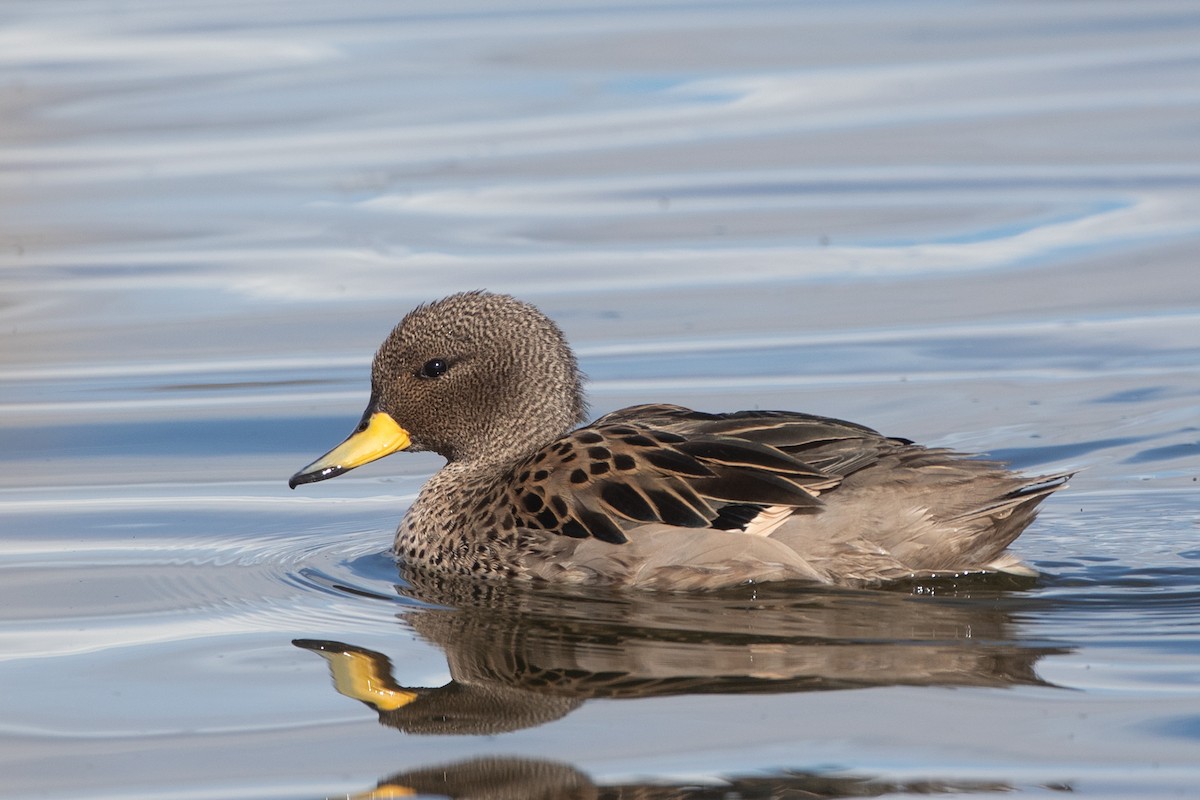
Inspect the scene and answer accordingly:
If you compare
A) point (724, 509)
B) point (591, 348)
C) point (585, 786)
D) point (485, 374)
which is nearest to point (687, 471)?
point (724, 509)

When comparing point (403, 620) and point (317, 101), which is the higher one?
point (317, 101)

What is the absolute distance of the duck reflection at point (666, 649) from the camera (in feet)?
21.1

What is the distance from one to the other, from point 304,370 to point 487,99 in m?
6.50

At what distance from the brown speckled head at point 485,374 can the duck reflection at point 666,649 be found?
3.32 ft

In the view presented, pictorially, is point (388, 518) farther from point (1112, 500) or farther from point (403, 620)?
point (1112, 500)

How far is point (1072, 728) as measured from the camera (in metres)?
5.94

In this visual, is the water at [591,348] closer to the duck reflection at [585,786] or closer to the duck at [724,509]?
the duck reflection at [585,786]

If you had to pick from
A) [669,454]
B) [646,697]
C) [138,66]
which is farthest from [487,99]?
[646,697]

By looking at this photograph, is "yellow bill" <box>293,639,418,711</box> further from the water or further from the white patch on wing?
the white patch on wing

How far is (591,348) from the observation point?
1195 cm

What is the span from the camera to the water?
6148 mm

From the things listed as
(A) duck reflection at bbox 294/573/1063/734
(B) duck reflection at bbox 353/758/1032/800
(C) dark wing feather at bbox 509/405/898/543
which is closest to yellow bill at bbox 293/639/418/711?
(A) duck reflection at bbox 294/573/1063/734

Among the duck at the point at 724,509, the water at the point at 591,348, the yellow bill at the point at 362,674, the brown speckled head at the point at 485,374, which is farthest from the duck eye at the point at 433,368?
the yellow bill at the point at 362,674

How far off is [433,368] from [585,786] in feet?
10.9
